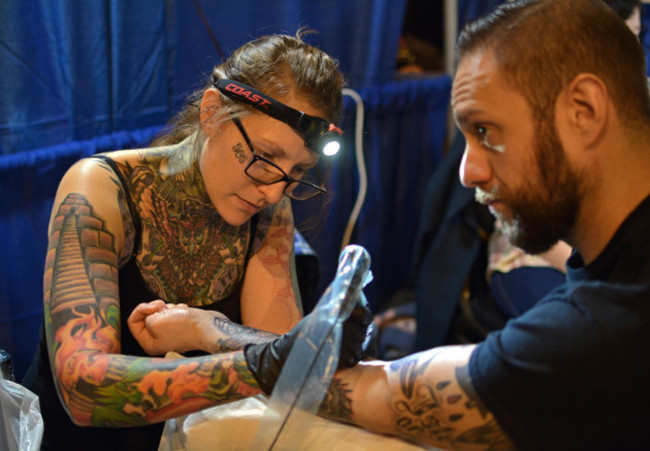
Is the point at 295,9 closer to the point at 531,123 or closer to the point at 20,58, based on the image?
the point at 20,58

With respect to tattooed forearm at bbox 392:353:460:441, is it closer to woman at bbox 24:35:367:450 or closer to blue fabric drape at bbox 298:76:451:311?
woman at bbox 24:35:367:450

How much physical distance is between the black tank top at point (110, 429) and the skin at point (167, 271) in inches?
0.9

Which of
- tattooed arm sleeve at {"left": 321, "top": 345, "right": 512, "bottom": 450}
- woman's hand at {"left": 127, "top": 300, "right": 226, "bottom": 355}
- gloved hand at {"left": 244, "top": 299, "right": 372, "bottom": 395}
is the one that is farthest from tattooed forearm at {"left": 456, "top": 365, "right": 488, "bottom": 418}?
woman's hand at {"left": 127, "top": 300, "right": 226, "bottom": 355}

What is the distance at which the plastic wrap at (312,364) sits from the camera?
0.99 metres

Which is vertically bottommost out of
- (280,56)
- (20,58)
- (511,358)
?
(511,358)

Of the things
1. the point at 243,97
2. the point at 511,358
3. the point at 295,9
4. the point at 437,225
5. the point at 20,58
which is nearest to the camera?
the point at 511,358

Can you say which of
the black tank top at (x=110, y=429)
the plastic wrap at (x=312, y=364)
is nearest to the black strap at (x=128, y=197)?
the black tank top at (x=110, y=429)

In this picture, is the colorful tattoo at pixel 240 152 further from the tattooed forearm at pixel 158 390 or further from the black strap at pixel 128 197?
the tattooed forearm at pixel 158 390

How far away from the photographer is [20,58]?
1.71 m

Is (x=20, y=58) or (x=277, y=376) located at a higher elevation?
(x=20, y=58)

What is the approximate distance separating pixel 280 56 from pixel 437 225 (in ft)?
4.11

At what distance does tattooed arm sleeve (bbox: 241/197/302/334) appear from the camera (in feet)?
4.83

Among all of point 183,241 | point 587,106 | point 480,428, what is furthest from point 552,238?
point 183,241

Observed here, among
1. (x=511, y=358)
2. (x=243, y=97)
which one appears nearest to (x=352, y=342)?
(x=511, y=358)
